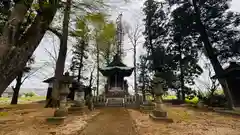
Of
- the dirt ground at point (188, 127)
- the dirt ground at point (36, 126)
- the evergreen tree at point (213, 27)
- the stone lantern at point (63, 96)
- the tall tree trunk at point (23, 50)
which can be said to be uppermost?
the evergreen tree at point (213, 27)

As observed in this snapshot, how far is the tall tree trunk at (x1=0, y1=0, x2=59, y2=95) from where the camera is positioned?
7.18 feet

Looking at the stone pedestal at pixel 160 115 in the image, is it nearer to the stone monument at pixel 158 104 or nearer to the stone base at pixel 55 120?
the stone monument at pixel 158 104

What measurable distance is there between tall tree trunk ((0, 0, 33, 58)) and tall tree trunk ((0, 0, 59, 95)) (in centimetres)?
7

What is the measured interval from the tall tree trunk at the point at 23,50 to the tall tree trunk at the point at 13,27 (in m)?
0.07

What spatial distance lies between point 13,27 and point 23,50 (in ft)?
1.38

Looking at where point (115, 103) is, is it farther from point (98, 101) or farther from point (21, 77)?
point (21, 77)

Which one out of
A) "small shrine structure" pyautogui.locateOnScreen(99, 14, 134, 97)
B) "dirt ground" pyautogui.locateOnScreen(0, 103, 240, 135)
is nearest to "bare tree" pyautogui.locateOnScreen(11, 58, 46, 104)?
"small shrine structure" pyautogui.locateOnScreen(99, 14, 134, 97)

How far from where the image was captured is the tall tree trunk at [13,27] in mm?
2189

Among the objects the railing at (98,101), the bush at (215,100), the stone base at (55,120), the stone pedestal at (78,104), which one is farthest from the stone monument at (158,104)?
the bush at (215,100)

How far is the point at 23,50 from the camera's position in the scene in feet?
7.90

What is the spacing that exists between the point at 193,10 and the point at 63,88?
13139 millimetres

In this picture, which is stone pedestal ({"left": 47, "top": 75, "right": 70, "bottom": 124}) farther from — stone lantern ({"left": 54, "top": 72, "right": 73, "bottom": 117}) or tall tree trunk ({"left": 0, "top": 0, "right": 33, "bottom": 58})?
tall tree trunk ({"left": 0, "top": 0, "right": 33, "bottom": 58})

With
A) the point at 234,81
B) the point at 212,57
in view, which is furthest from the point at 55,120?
the point at 212,57

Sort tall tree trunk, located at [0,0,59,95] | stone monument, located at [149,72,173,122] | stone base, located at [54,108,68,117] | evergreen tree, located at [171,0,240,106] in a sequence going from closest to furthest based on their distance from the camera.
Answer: tall tree trunk, located at [0,0,59,95] → stone base, located at [54,108,68,117] → stone monument, located at [149,72,173,122] → evergreen tree, located at [171,0,240,106]
